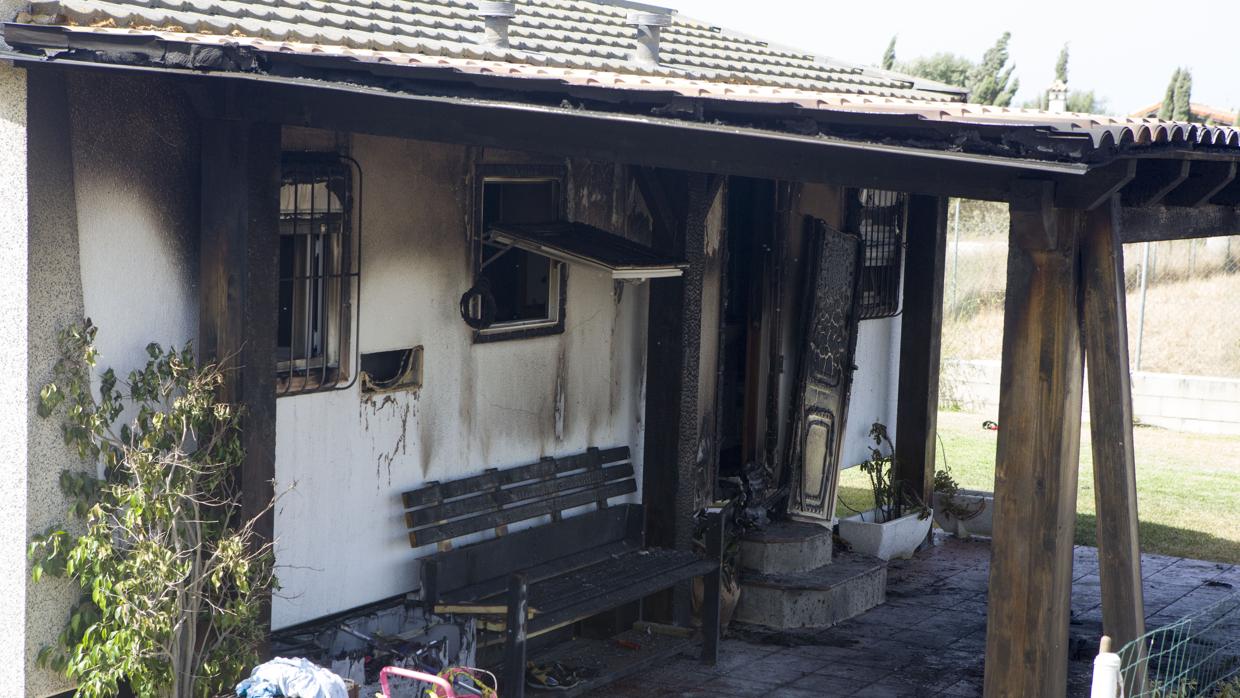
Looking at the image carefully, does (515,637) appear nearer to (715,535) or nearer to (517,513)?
(517,513)

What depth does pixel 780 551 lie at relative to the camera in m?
8.96

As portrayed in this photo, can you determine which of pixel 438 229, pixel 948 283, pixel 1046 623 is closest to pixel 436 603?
pixel 438 229

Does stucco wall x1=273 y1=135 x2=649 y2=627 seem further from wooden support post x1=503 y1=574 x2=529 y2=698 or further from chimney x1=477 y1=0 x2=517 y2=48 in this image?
wooden support post x1=503 y1=574 x2=529 y2=698

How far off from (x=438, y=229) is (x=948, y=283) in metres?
18.0

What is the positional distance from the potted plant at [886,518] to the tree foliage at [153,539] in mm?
5631

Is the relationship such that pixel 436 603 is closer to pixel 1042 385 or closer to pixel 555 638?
pixel 555 638

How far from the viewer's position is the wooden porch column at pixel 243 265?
5496 millimetres

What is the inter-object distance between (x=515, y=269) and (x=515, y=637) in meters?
2.35

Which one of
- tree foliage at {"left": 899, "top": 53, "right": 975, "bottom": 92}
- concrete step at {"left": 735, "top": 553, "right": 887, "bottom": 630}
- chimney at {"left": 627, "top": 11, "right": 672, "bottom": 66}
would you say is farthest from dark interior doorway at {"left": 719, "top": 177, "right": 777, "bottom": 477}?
tree foliage at {"left": 899, "top": 53, "right": 975, "bottom": 92}

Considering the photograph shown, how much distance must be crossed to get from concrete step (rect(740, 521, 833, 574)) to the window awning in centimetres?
210

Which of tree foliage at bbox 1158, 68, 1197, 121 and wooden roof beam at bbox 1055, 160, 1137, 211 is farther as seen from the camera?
tree foliage at bbox 1158, 68, 1197, 121

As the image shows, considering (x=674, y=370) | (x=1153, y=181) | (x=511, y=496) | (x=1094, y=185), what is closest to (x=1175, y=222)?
(x=1153, y=181)

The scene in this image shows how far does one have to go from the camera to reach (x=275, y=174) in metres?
5.59

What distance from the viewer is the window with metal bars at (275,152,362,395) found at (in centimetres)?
615
